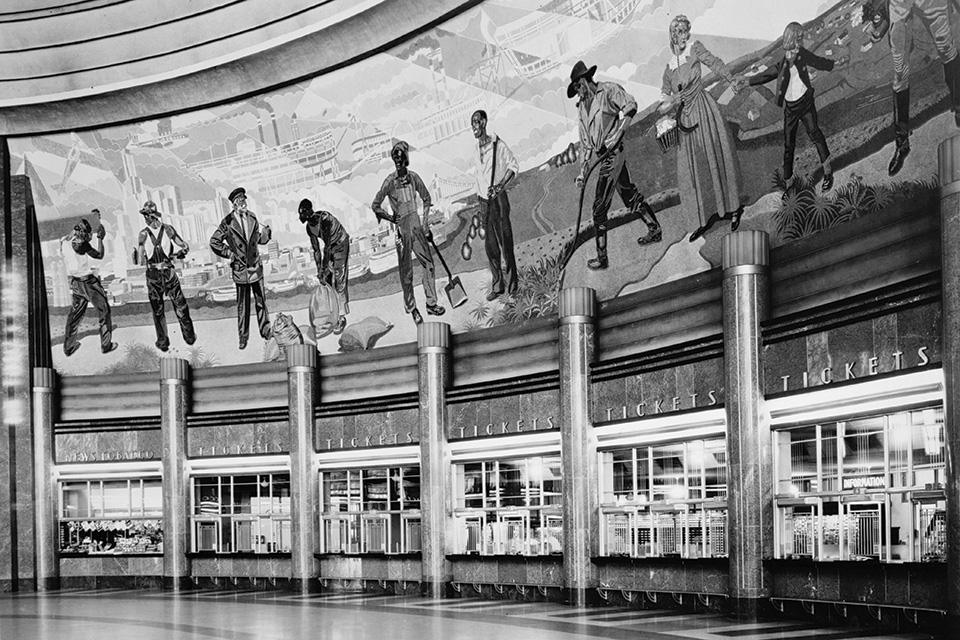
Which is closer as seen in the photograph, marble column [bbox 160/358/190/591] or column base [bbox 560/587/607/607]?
column base [bbox 560/587/607/607]

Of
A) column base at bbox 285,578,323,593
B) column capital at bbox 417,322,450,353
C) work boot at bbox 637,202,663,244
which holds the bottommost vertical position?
column base at bbox 285,578,323,593

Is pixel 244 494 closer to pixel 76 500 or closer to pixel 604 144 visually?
pixel 76 500

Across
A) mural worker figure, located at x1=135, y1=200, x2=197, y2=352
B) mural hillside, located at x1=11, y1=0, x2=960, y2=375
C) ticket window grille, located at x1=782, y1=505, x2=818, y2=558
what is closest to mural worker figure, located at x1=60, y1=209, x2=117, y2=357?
mural hillside, located at x1=11, y1=0, x2=960, y2=375

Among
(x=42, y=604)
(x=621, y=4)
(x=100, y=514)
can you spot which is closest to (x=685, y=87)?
(x=621, y=4)

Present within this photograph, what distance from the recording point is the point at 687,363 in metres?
18.4

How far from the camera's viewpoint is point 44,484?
95.7 feet

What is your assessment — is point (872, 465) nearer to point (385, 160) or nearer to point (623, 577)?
point (623, 577)

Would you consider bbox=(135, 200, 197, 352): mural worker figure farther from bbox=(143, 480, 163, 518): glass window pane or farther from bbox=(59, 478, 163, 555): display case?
bbox=(59, 478, 163, 555): display case

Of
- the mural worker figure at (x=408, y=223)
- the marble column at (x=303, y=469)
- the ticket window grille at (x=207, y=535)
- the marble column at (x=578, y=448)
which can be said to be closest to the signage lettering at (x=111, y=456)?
the ticket window grille at (x=207, y=535)

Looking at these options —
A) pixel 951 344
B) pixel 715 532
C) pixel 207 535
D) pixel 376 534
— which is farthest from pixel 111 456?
pixel 951 344

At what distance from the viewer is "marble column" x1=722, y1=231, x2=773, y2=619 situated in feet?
54.6

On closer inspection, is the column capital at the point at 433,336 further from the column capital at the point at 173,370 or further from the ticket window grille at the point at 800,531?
the ticket window grille at the point at 800,531

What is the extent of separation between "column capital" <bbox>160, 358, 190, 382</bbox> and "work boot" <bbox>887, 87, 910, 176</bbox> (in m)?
18.6

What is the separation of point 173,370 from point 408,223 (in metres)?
7.42
